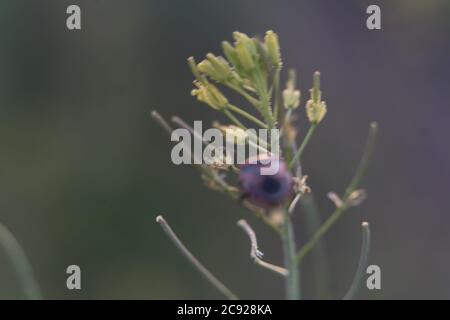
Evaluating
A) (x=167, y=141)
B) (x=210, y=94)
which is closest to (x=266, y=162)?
(x=210, y=94)

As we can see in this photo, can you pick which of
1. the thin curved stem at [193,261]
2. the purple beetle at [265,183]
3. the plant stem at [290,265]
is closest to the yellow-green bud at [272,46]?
the purple beetle at [265,183]

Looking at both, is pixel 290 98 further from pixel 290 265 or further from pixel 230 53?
pixel 290 265

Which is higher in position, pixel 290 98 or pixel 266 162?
pixel 290 98

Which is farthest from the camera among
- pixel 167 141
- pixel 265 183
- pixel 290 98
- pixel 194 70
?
pixel 167 141

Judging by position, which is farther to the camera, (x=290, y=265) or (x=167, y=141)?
(x=167, y=141)
